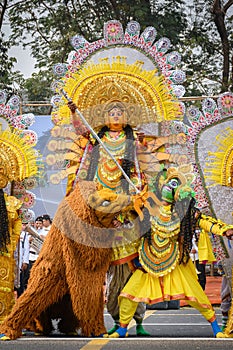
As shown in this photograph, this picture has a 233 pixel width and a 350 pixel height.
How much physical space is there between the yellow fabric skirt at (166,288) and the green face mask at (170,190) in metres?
0.65

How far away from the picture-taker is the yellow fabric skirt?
8.83m

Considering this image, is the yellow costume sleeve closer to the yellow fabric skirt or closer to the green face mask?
the yellow fabric skirt

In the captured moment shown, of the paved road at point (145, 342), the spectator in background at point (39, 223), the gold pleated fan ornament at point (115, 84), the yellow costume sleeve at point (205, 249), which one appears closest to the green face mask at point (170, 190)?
the yellow costume sleeve at point (205, 249)

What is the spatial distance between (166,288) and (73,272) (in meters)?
0.88

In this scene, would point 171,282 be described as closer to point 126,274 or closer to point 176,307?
point 126,274

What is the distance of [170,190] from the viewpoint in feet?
30.0

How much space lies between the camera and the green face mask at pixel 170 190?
360 inches

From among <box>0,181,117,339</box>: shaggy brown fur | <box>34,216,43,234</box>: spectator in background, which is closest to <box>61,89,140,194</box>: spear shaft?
<box>0,181,117,339</box>: shaggy brown fur

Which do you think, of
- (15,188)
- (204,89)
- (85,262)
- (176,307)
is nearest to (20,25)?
(204,89)

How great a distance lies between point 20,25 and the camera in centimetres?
2158

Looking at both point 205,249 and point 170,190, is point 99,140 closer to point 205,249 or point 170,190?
point 170,190

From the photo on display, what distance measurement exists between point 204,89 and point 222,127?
10637 millimetres

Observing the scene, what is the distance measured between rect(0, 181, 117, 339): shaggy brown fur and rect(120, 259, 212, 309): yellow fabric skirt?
0.30 m

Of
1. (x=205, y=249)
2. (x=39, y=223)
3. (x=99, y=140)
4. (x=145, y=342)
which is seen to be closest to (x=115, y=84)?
(x=99, y=140)
